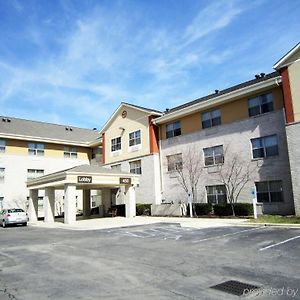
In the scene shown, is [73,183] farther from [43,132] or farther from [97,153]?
[97,153]

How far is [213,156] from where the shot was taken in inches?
1148

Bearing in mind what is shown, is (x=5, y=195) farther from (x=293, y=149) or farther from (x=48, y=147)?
(x=293, y=149)

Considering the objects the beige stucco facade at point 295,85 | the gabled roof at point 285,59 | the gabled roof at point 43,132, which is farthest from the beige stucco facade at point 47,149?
the beige stucco facade at point 295,85

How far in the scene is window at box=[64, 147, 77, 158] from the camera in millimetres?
44469

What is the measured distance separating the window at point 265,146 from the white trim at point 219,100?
367 centimetres

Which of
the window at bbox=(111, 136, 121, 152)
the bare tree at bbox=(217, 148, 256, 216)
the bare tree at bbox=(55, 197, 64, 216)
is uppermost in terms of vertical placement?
the window at bbox=(111, 136, 121, 152)

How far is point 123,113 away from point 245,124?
15.5 metres

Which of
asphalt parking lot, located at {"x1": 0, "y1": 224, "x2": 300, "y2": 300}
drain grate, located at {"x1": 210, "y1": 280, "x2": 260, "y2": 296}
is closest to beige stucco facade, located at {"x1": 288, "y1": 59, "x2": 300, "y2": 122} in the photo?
asphalt parking lot, located at {"x1": 0, "y1": 224, "x2": 300, "y2": 300}

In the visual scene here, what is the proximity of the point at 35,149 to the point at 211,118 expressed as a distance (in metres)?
22.5

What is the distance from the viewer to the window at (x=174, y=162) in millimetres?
32134

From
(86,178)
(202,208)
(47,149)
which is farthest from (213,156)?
(47,149)

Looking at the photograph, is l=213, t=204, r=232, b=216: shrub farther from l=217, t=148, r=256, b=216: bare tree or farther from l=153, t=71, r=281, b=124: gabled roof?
l=153, t=71, r=281, b=124: gabled roof

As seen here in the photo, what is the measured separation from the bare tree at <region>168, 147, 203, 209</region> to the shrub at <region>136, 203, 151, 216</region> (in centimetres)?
390

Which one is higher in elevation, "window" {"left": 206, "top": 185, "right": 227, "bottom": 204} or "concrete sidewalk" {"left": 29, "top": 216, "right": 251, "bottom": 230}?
"window" {"left": 206, "top": 185, "right": 227, "bottom": 204}
